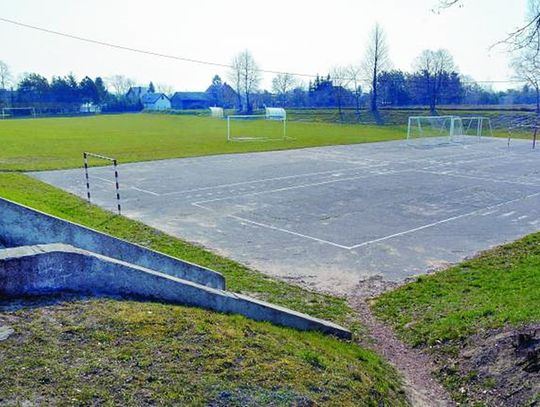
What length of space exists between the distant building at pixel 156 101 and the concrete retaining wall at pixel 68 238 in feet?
401

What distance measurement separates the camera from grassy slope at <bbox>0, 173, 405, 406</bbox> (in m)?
4.04

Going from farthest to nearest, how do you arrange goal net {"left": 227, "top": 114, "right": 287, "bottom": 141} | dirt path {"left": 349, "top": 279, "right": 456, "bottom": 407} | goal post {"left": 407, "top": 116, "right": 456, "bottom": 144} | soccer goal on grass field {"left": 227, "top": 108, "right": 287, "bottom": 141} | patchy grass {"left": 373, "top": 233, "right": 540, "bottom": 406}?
goal post {"left": 407, "top": 116, "right": 456, "bottom": 144}, soccer goal on grass field {"left": 227, "top": 108, "right": 287, "bottom": 141}, goal net {"left": 227, "top": 114, "right": 287, "bottom": 141}, dirt path {"left": 349, "top": 279, "right": 456, "bottom": 407}, patchy grass {"left": 373, "top": 233, "right": 540, "bottom": 406}

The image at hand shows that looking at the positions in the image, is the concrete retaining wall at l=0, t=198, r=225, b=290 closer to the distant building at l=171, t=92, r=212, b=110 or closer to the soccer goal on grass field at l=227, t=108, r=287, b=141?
the soccer goal on grass field at l=227, t=108, r=287, b=141

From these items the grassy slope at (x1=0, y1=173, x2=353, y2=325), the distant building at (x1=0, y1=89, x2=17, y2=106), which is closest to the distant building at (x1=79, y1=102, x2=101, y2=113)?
the distant building at (x1=0, y1=89, x2=17, y2=106)

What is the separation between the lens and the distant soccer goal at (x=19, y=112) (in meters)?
91.9

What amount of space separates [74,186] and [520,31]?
683 inches

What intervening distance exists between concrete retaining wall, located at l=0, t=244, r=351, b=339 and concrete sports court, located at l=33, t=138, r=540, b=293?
11.2 ft

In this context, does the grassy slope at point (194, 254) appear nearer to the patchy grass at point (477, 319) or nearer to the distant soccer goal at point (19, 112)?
the patchy grass at point (477, 319)

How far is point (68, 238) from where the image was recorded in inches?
290

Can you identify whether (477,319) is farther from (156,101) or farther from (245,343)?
(156,101)

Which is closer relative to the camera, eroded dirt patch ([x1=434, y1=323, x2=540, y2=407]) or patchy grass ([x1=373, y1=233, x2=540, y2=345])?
eroded dirt patch ([x1=434, y1=323, x2=540, y2=407])

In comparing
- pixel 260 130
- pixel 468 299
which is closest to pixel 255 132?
pixel 260 130

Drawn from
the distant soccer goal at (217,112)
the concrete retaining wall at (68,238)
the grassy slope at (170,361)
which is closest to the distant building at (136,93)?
the distant soccer goal at (217,112)

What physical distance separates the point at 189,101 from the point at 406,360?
12773 cm
